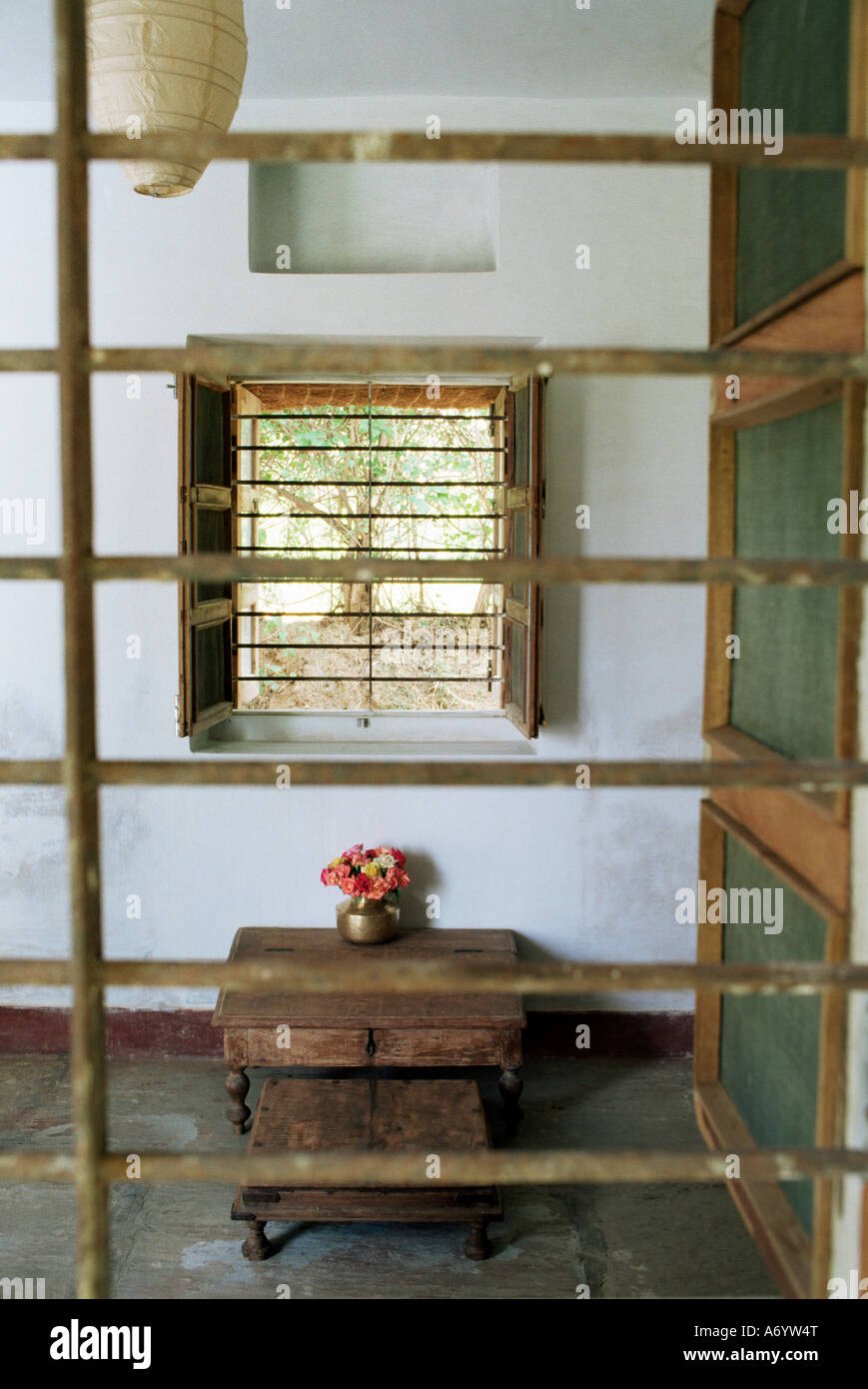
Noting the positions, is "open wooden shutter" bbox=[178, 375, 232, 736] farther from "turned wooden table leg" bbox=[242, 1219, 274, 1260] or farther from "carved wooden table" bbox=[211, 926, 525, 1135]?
"turned wooden table leg" bbox=[242, 1219, 274, 1260]

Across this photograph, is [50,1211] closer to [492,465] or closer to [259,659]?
[259,659]

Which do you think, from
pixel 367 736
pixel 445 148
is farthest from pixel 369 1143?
pixel 445 148

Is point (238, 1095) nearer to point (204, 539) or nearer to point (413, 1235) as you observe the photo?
point (413, 1235)

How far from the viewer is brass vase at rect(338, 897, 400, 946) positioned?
4.14 metres

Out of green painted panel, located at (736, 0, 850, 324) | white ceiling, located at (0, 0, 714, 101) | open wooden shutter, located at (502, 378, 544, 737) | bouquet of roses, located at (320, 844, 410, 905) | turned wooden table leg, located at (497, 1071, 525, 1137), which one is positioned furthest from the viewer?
bouquet of roses, located at (320, 844, 410, 905)

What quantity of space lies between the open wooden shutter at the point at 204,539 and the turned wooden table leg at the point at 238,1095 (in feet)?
3.57

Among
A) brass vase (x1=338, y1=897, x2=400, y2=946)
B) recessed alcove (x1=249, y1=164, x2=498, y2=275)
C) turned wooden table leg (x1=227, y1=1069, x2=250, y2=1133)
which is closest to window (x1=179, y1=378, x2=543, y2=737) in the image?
recessed alcove (x1=249, y1=164, x2=498, y2=275)

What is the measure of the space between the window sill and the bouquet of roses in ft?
1.17

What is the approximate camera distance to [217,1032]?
4.36 metres

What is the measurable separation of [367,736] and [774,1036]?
2.95 m

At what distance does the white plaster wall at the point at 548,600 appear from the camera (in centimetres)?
416

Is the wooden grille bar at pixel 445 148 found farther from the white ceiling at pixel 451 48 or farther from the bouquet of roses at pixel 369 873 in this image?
the bouquet of roses at pixel 369 873

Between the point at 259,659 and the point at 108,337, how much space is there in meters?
1.24

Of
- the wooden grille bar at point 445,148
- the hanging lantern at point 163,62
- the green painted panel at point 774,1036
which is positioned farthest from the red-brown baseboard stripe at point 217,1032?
the wooden grille bar at point 445,148
